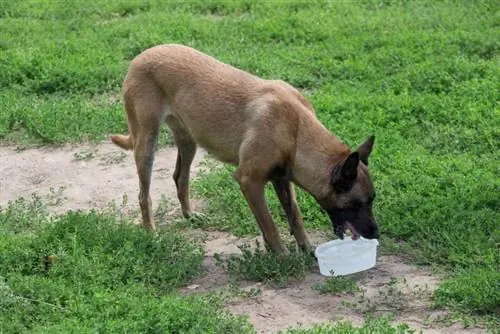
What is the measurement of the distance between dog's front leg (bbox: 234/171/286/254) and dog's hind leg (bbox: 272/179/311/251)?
25 cm

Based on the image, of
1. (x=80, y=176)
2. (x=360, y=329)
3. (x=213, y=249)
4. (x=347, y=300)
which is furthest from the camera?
(x=80, y=176)

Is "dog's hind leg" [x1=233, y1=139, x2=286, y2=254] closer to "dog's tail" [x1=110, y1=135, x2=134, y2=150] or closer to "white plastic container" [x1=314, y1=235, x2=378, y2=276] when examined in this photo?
"white plastic container" [x1=314, y1=235, x2=378, y2=276]

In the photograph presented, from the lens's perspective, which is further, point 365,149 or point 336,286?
point 365,149

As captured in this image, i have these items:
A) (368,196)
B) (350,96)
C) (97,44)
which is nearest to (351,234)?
(368,196)

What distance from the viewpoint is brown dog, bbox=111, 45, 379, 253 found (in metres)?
7.37

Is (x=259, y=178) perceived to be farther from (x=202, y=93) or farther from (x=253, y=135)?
(x=202, y=93)

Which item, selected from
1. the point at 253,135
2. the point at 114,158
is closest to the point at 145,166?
the point at 253,135

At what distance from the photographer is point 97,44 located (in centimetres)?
1255

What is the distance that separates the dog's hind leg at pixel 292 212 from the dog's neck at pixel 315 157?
1.30 feet

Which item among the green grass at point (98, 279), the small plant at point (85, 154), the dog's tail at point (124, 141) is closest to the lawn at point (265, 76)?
the green grass at point (98, 279)

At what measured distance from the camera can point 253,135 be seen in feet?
24.9

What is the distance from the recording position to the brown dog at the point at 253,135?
24.2 feet

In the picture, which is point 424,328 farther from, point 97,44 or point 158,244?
point 97,44

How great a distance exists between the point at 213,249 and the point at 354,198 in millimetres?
1360
